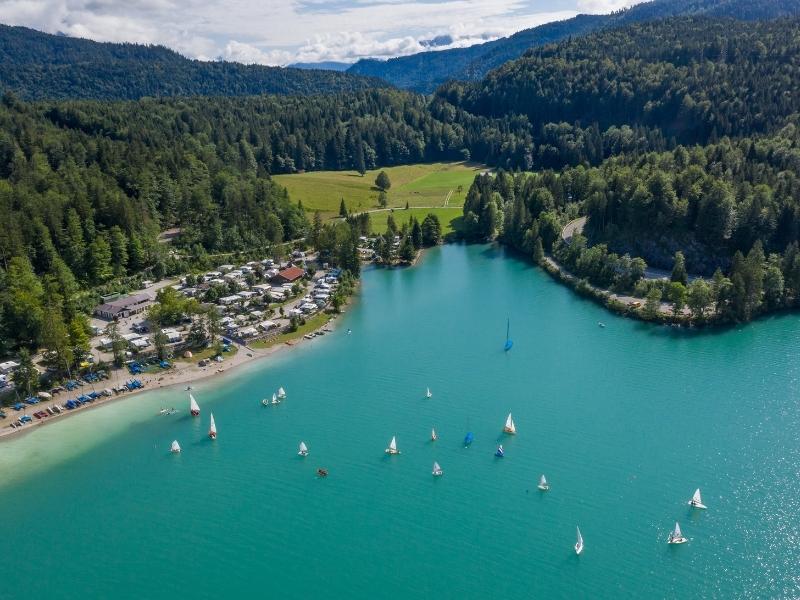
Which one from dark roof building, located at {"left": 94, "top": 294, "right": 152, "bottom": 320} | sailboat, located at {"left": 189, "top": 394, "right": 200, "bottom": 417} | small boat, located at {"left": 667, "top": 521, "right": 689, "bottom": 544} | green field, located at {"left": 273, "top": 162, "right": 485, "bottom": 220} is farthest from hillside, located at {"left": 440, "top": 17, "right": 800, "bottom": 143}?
sailboat, located at {"left": 189, "top": 394, "right": 200, "bottom": 417}

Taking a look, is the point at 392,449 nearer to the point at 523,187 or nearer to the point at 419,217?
the point at 523,187

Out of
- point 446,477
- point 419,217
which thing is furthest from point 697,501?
point 419,217

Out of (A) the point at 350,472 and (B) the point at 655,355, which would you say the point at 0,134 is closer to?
(A) the point at 350,472

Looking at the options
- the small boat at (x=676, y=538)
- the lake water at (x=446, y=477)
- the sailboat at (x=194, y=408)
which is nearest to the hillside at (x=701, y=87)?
the lake water at (x=446, y=477)

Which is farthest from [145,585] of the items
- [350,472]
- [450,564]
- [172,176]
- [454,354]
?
[172,176]

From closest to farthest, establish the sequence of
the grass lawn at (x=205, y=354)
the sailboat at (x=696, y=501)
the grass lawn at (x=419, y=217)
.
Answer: the sailboat at (x=696, y=501) → the grass lawn at (x=205, y=354) → the grass lawn at (x=419, y=217)

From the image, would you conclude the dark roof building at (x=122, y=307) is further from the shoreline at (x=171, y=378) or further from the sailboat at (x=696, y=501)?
the sailboat at (x=696, y=501)

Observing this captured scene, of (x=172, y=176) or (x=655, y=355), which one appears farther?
(x=172, y=176)
